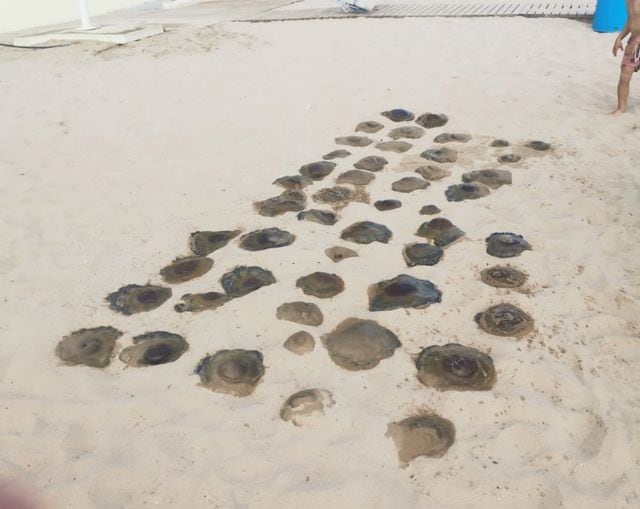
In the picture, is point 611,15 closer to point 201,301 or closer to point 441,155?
point 441,155

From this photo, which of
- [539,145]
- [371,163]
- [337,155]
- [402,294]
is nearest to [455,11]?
[539,145]

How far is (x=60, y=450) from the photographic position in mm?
1947

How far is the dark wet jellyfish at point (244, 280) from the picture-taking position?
8.96 feet

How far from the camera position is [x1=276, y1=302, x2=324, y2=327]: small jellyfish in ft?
8.18

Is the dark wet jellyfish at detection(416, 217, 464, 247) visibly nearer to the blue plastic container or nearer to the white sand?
the white sand

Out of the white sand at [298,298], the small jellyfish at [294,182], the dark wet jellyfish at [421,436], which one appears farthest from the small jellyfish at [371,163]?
the dark wet jellyfish at [421,436]

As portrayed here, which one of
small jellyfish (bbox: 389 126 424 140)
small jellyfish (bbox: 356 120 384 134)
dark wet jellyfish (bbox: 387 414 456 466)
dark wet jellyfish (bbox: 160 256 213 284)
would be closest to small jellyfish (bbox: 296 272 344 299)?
dark wet jellyfish (bbox: 160 256 213 284)

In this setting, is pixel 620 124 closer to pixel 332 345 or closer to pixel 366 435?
pixel 332 345

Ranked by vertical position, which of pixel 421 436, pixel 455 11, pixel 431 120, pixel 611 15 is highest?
pixel 611 15

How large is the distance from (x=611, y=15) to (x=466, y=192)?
17.1ft

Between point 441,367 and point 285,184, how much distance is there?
204cm

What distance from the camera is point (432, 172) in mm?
3875

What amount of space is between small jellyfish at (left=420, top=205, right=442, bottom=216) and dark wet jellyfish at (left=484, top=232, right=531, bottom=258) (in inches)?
16.7

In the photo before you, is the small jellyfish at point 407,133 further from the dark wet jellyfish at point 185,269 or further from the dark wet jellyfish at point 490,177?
the dark wet jellyfish at point 185,269
